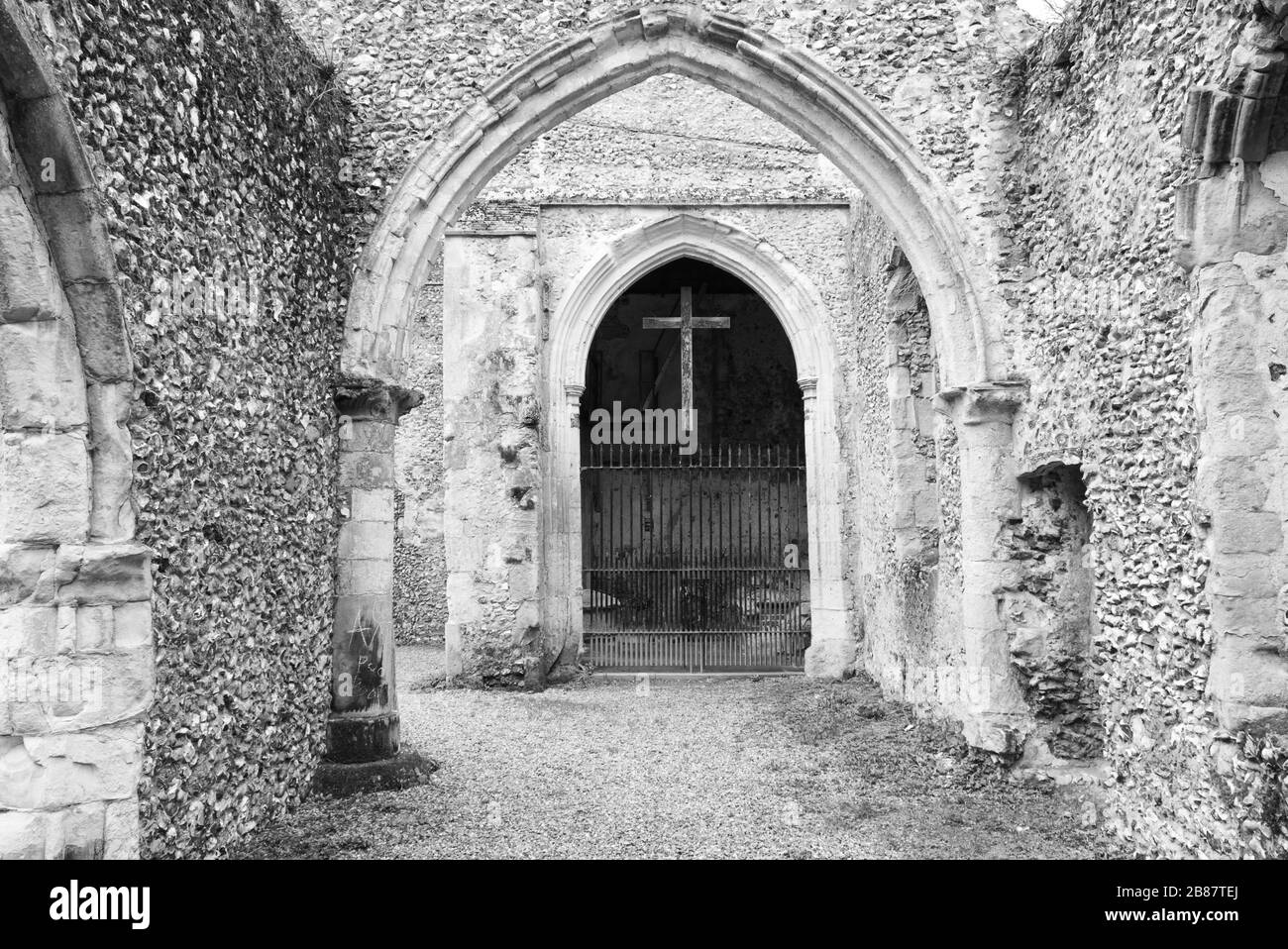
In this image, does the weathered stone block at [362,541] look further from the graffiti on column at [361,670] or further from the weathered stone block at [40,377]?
the weathered stone block at [40,377]

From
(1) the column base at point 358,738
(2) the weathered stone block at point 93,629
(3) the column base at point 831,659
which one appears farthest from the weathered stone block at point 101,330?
(3) the column base at point 831,659

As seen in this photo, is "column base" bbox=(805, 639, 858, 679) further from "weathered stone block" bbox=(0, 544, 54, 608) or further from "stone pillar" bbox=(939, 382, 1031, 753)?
"weathered stone block" bbox=(0, 544, 54, 608)

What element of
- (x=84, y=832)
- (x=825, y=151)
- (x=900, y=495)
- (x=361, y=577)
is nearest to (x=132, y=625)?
(x=84, y=832)

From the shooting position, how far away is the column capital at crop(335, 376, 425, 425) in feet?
15.6

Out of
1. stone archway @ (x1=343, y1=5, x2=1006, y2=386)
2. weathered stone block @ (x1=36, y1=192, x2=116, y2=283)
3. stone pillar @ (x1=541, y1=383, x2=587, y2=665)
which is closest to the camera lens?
weathered stone block @ (x1=36, y1=192, x2=116, y2=283)

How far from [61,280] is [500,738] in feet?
13.3

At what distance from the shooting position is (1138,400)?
3.58 metres

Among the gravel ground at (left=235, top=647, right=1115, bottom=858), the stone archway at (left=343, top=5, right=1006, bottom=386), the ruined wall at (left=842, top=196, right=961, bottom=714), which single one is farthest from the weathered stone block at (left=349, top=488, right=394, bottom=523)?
the ruined wall at (left=842, top=196, right=961, bottom=714)

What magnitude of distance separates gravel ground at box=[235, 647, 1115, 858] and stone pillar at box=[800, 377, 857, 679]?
151cm

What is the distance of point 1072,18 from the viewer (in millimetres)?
4266

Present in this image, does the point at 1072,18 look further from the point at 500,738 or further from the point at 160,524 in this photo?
the point at 500,738

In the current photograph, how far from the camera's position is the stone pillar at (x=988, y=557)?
472 cm

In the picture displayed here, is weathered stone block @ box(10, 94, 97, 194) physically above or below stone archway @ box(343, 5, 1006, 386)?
below
